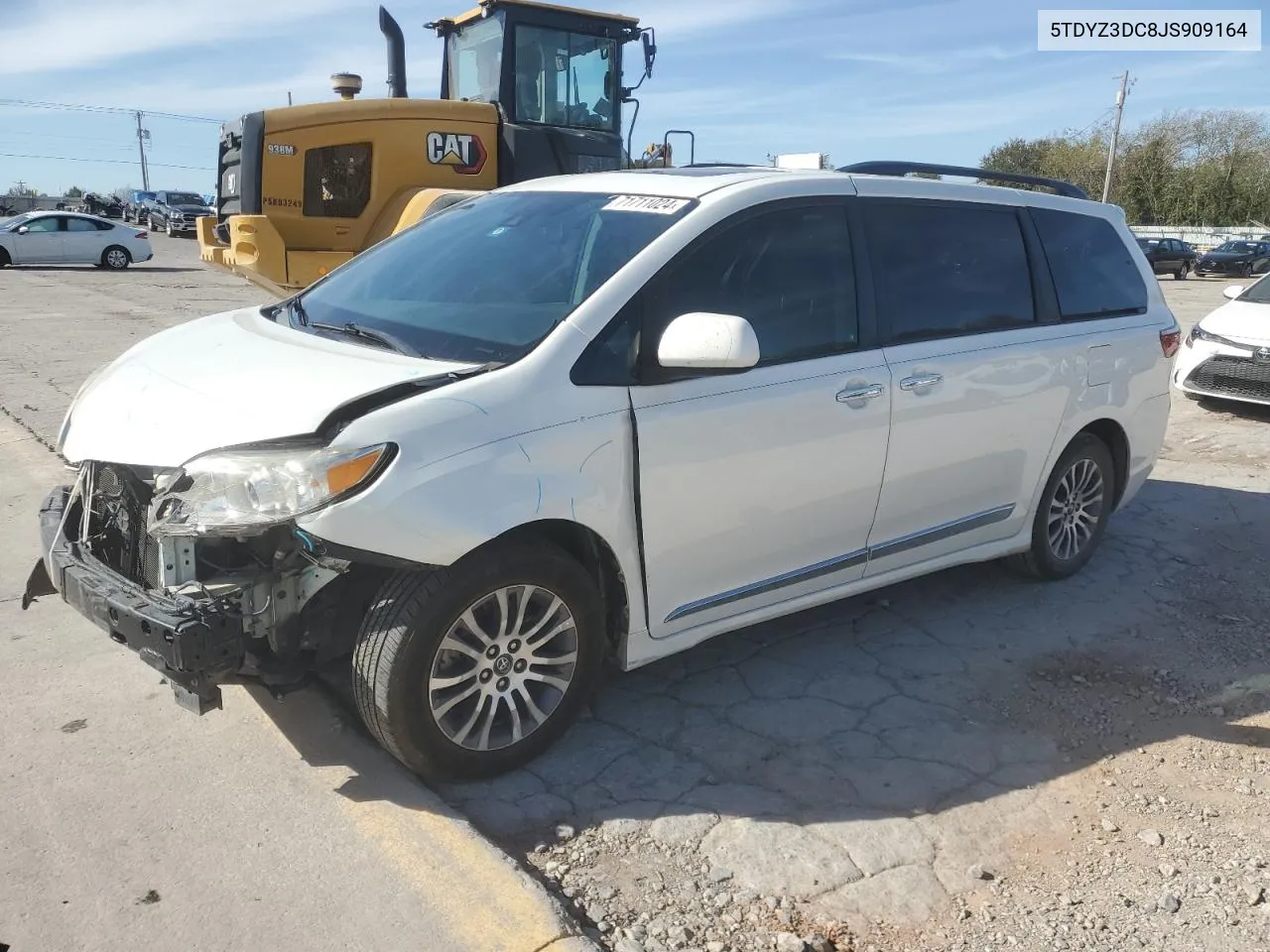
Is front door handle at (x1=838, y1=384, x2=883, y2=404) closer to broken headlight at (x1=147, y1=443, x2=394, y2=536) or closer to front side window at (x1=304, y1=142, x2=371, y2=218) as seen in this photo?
broken headlight at (x1=147, y1=443, x2=394, y2=536)

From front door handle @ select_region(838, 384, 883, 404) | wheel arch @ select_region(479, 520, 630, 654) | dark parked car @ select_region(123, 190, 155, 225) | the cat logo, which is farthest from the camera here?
dark parked car @ select_region(123, 190, 155, 225)

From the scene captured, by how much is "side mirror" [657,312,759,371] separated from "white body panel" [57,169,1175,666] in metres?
0.15

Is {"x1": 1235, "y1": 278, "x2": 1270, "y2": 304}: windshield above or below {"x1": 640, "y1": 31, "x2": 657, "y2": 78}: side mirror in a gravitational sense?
below

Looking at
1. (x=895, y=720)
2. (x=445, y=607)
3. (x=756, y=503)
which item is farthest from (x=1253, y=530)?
(x=445, y=607)

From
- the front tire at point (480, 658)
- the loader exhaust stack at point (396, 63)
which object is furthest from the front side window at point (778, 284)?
the loader exhaust stack at point (396, 63)

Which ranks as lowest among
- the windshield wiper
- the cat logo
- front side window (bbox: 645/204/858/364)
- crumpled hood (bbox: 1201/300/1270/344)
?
crumpled hood (bbox: 1201/300/1270/344)

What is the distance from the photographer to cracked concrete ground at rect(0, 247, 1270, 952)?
2.83m

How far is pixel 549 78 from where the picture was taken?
9.70m

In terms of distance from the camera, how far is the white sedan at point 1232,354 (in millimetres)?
8906

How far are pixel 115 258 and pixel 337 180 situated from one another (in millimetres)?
19154

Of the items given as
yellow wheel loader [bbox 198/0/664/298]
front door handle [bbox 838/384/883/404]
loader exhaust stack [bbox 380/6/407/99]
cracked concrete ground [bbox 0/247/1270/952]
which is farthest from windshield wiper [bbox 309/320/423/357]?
loader exhaust stack [bbox 380/6/407/99]

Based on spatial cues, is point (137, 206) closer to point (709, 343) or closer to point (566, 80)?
point (566, 80)

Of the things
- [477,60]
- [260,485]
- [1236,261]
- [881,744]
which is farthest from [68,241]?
[1236,261]

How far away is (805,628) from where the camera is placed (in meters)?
4.49
